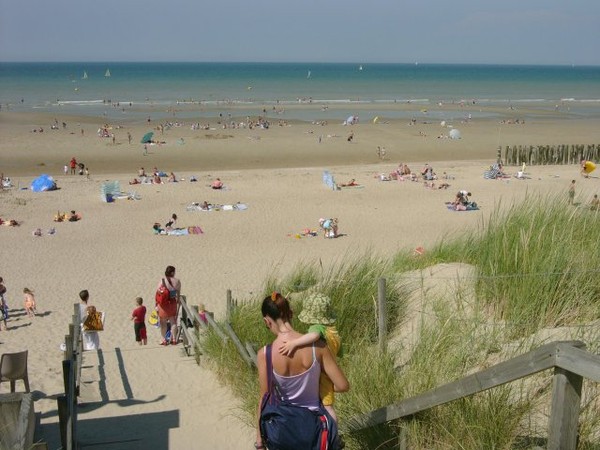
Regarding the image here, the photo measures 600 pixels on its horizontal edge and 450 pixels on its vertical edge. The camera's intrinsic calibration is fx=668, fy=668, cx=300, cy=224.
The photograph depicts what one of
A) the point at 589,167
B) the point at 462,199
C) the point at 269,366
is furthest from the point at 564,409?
the point at 589,167

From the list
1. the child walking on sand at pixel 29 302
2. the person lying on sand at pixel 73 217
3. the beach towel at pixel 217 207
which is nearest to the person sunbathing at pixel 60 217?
the person lying on sand at pixel 73 217

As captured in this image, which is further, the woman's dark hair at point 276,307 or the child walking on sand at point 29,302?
the child walking on sand at point 29,302

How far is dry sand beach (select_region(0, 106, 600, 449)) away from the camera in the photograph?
284 inches

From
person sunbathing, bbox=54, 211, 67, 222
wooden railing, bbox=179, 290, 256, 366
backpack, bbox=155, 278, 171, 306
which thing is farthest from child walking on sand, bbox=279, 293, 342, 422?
person sunbathing, bbox=54, 211, 67, 222

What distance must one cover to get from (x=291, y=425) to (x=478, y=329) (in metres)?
2.19

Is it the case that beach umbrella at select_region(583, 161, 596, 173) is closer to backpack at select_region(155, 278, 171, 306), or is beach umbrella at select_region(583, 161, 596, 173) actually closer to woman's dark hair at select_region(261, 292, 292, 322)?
backpack at select_region(155, 278, 171, 306)

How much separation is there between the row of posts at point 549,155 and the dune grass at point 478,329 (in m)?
23.4

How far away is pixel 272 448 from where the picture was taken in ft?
12.2

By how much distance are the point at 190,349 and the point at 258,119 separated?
42.7 metres

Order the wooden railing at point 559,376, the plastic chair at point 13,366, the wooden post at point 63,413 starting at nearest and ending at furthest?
the wooden railing at point 559,376 → the wooden post at point 63,413 → the plastic chair at point 13,366

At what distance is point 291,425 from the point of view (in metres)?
3.68

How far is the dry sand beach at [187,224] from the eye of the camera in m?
7.22

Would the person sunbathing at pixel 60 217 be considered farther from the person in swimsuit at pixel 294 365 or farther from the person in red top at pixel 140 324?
the person in swimsuit at pixel 294 365

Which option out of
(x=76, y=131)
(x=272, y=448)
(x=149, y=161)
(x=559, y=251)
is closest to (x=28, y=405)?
(x=272, y=448)
